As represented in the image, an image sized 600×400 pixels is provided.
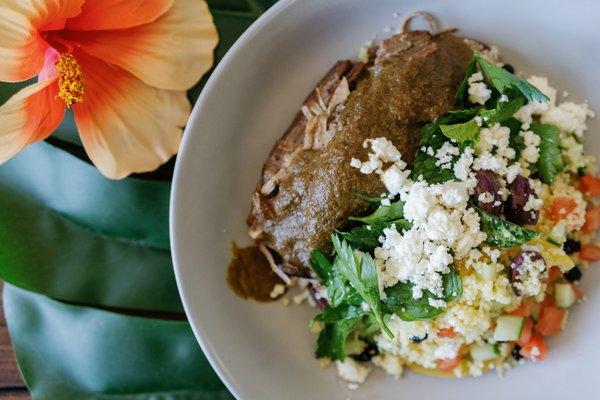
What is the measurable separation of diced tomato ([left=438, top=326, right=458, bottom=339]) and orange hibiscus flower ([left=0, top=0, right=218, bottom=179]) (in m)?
1.39

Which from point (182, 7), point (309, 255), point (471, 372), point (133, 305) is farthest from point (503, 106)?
point (133, 305)

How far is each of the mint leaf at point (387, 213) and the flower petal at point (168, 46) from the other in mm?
1016

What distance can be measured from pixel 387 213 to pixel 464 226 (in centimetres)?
29

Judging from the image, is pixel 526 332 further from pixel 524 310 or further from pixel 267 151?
pixel 267 151

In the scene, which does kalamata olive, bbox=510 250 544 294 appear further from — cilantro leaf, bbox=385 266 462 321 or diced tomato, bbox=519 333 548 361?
diced tomato, bbox=519 333 548 361

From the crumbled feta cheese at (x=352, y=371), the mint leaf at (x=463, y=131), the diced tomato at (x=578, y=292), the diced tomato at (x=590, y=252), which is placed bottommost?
the crumbled feta cheese at (x=352, y=371)

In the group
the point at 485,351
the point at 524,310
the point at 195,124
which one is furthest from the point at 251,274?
the point at 524,310

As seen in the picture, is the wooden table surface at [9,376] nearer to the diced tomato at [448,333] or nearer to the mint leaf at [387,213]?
the mint leaf at [387,213]

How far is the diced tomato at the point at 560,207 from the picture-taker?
2.78 m

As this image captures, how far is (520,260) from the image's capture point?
8.55 ft

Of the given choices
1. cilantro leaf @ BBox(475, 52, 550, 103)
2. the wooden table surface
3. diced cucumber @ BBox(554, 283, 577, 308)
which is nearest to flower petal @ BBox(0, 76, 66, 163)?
the wooden table surface

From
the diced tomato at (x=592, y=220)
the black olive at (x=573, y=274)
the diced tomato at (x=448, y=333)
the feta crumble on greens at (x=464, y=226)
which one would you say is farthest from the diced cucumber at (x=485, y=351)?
the diced tomato at (x=592, y=220)

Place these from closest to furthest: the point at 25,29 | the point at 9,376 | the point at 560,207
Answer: the point at 25,29, the point at 560,207, the point at 9,376

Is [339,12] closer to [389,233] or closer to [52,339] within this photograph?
[389,233]
